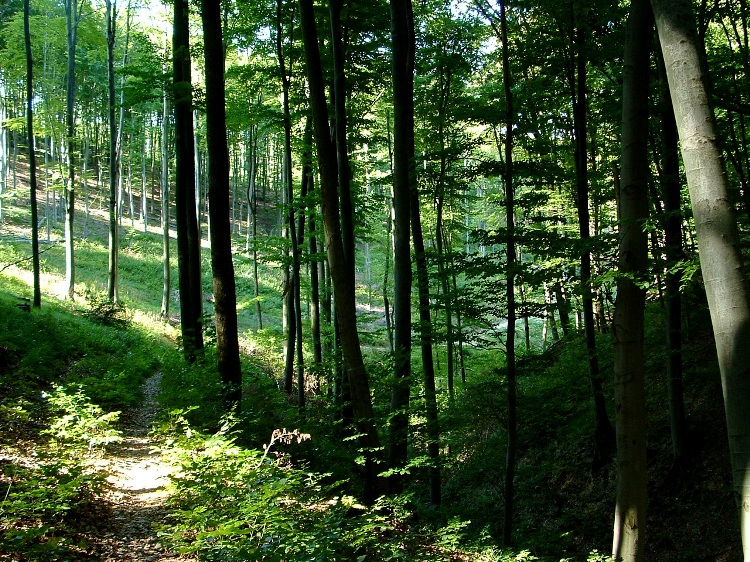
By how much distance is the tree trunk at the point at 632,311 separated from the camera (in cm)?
449

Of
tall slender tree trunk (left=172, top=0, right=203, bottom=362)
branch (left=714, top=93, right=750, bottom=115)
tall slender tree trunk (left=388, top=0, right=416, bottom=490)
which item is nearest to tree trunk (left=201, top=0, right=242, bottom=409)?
tall slender tree trunk (left=388, top=0, right=416, bottom=490)

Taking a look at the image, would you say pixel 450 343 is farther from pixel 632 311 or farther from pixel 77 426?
pixel 77 426

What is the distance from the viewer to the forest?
423 cm

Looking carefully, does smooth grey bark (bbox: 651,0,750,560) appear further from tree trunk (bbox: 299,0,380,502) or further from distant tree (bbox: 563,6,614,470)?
distant tree (bbox: 563,6,614,470)

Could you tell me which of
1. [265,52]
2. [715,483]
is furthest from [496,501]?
[265,52]

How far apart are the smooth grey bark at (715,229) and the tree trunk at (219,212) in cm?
661

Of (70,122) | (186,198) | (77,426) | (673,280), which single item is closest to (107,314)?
(186,198)

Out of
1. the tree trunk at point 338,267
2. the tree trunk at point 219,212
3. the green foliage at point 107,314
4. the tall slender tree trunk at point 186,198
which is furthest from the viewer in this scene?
the green foliage at point 107,314

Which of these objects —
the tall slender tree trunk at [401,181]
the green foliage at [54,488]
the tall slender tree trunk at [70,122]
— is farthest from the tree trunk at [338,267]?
the tall slender tree trunk at [70,122]

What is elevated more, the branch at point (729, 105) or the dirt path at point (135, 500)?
the branch at point (729, 105)

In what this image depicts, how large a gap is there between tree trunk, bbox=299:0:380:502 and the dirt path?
237 centimetres

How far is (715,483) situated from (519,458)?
168 inches

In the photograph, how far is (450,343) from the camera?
9.83 meters

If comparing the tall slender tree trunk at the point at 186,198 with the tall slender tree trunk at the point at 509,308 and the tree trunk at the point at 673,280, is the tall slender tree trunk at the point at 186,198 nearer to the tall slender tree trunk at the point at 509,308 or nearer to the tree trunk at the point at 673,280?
the tall slender tree trunk at the point at 509,308
